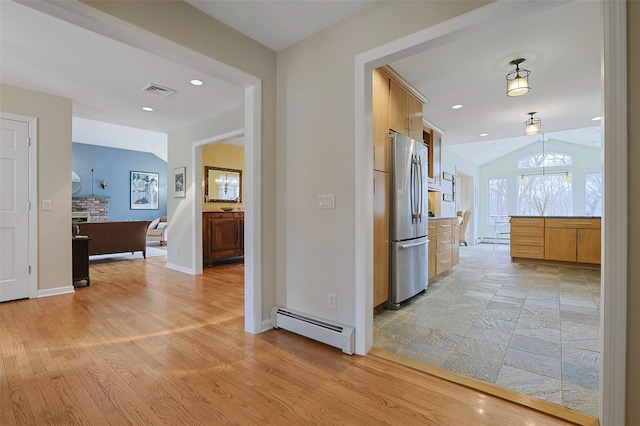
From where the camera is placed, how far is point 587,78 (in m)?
3.41

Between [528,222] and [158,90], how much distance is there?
6490mm

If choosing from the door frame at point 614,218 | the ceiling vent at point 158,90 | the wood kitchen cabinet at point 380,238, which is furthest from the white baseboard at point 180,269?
the door frame at point 614,218

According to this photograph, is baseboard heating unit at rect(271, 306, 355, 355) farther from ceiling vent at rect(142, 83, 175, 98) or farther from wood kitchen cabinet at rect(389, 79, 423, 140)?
ceiling vent at rect(142, 83, 175, 98)

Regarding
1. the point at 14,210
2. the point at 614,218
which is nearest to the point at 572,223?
the point at 614,218

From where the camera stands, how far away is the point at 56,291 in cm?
371

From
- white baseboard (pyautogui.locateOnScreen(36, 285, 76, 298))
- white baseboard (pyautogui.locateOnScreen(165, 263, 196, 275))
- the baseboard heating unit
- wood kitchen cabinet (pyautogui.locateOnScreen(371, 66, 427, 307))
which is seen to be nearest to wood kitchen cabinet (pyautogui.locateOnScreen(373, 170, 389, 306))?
wood kitchen cabinet (pyautogui.locateOnScreen(371, 66, 427, 307))

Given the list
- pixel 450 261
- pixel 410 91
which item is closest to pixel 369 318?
pixel 410 91

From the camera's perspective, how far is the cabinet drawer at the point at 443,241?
14.2 ft

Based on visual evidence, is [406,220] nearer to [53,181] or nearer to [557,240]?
[557,240]

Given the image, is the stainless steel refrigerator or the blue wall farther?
the blue wall

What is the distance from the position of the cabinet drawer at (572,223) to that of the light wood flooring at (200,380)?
504 cm

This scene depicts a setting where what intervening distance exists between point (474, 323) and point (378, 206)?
4.48 feet

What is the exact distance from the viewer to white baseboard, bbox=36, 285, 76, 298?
3606mm

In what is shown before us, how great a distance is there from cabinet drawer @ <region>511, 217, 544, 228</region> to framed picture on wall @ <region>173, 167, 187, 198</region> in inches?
245
